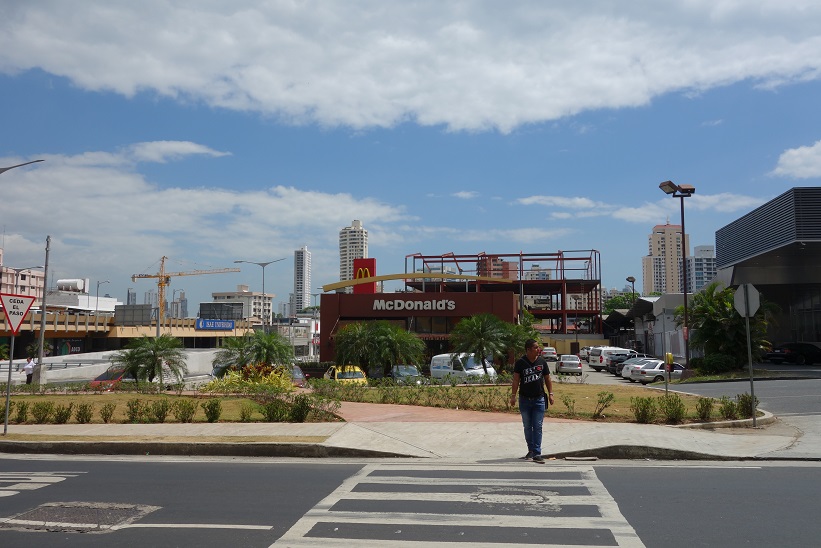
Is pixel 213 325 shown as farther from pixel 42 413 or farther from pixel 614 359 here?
pixel 42 413

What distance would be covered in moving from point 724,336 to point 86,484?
32941mm

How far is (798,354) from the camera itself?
43.1 meters

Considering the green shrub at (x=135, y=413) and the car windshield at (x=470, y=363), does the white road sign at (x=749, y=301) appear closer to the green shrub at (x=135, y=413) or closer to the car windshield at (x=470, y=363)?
the green shrub at (x=135, y=413)

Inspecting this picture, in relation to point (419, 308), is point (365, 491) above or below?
below

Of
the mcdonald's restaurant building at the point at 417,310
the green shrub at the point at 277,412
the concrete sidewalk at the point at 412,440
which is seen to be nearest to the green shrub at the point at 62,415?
the concrete sidewalk at the point at 412,440

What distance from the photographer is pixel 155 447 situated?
1197cm

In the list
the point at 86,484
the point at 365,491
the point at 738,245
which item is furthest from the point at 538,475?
the point at 738,245

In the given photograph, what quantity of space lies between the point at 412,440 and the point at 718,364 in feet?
88.8

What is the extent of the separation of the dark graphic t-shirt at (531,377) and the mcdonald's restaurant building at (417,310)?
1386 inches

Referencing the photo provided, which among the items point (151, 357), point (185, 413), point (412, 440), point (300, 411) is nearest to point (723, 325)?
point (151, 357)

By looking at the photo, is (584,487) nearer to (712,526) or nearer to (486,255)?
(712,526)

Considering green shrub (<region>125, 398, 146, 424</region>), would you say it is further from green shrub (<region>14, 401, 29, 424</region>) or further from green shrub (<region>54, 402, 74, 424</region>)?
green shrub (<region>14, 401, 29, 424</region>)

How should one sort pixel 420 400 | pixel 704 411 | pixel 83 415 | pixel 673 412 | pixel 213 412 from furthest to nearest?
pixel 420 400 → pixel 83 415 → pixel 704 411 → pixel 213 412 → pixel 673 412

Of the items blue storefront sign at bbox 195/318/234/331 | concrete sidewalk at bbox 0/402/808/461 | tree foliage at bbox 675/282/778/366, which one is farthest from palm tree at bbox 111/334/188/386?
blue storefront sign at bbox 195/318/234/331
